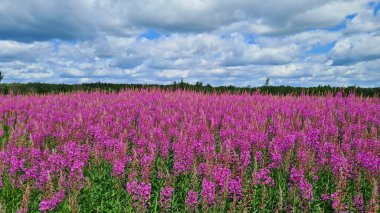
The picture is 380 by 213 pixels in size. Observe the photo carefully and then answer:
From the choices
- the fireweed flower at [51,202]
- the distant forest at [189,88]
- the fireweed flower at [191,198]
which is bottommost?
the fireweed flower at [51,202]

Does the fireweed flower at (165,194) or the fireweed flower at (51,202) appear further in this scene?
the fireweed flower at (165,194)

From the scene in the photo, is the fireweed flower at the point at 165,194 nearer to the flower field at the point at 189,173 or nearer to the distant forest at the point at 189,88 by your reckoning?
the flower field at the point at 189,173

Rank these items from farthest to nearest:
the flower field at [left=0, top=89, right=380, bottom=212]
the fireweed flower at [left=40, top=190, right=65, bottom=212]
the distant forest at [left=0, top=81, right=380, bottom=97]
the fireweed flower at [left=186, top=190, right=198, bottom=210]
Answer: the distant forest at [left=0, top=81, right=380, bottom=97] → the flower field at [left=0, top=89, right=380, bottom=212] → the fireweed flower at [left=186, top=190, right=198, bottom=210] → the fireweed flower at [left=40, top=190, right=65, bottom=212]

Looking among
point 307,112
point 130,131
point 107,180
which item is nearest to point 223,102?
point 307,112

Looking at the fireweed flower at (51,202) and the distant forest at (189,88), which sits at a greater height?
the distant forest at (189,88)

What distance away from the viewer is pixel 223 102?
1377cm

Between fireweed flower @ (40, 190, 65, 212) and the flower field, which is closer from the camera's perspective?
fireweed flower @ (40, 190, 65, 212)

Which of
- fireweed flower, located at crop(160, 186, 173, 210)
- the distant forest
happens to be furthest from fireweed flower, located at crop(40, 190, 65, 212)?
the distant forest

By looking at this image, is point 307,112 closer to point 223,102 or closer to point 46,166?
point 223,102

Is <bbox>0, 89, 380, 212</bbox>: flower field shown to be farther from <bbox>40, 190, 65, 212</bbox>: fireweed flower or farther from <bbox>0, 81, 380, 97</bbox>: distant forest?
<bbox>0, 81, 380, 97</bbox>: distant forest

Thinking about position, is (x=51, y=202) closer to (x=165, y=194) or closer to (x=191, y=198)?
(x=165, y=194)

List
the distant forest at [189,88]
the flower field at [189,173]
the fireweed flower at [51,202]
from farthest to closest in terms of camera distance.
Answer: the distant forest at [189,88], the flower field at [189,173], the fireweed flower at [51,202]

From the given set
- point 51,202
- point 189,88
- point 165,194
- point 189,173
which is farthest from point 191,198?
point 189,88

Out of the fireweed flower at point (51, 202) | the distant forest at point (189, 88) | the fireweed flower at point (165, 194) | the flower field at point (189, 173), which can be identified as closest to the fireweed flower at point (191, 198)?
the flower field at point (189, 173)
